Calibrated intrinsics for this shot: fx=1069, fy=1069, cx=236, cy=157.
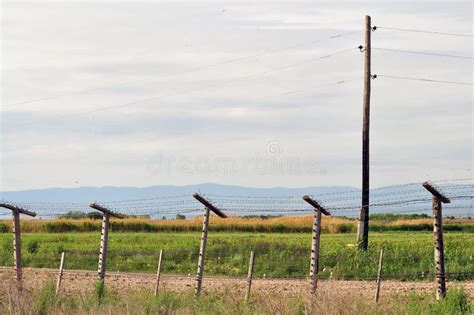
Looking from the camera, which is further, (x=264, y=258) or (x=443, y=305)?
(x=264, y=258)

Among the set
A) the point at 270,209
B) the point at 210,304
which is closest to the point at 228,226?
the point at 270,209

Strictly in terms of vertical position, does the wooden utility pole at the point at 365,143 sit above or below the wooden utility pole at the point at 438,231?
above

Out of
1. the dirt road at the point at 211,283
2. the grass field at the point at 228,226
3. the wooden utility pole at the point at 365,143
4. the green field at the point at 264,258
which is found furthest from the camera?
the grass field at the point at 228,226

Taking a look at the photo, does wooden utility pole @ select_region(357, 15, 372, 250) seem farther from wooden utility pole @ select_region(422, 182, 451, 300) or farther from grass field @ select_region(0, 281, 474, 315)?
grass field @ select_region(0, 281, 474, 315)

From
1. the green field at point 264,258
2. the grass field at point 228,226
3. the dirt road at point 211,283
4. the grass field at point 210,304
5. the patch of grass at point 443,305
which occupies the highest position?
the grass field at point 228,226

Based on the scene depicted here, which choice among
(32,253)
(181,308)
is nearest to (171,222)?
(32,253)

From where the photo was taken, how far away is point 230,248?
143 feet

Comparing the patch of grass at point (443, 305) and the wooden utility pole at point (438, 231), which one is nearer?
the patch of grass at point (443, 305)

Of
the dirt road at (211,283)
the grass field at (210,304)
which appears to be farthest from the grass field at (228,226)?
the grass field at (210,304)

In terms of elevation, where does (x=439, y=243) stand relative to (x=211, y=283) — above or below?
above

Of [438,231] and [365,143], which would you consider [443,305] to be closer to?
[438,231]

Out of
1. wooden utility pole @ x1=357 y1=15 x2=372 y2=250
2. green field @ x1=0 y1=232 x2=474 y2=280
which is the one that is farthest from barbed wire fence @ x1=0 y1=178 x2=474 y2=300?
wooden utility pole @ x1=357 y1=15 x2=372 y2=250

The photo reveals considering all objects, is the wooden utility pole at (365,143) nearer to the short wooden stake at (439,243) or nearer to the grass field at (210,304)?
the short wooden stake at (439,243)

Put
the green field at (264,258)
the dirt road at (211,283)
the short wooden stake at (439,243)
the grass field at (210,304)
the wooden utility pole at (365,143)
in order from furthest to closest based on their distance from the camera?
the wooden utility pole at (365,143), the green field at (264,258), the dirt road at (211,283), the short wooden stake at (439,243), the grass field at (210,304)
